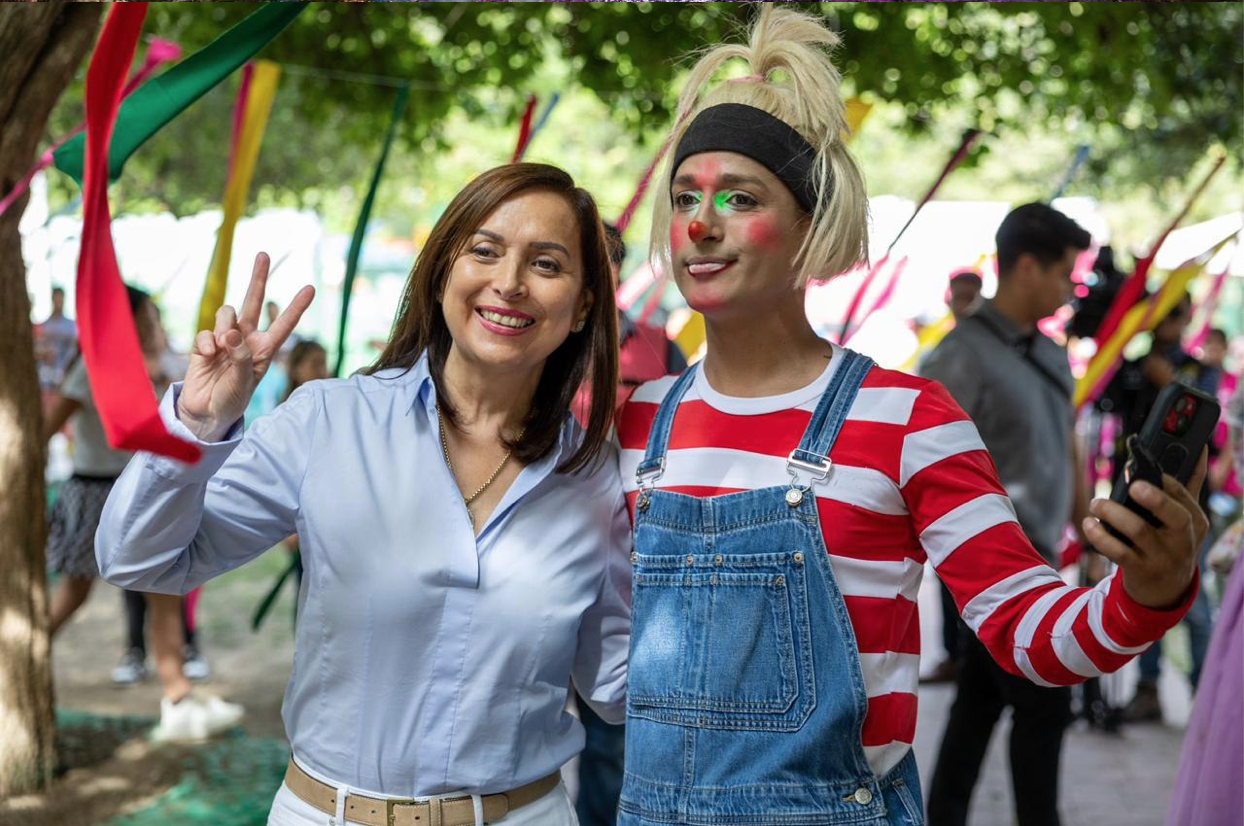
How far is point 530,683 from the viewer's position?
79.7 inches

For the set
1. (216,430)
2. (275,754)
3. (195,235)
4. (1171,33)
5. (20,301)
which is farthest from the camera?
(195,235)

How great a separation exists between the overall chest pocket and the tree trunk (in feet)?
10.0

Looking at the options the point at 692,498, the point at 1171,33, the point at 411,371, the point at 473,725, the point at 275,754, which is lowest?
the point at 275,754

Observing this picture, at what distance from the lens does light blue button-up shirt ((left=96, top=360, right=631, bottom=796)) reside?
6.41 ft

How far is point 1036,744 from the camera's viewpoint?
3.95m

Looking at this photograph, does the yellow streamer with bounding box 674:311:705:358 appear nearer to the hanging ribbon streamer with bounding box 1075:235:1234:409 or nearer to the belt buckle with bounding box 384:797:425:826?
the hanging ribbon streamer with bounding box 1075:235:1234:409

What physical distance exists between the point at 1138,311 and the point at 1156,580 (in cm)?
436

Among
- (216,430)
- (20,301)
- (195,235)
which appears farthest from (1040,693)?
(195,235)

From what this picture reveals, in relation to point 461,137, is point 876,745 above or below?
→ below

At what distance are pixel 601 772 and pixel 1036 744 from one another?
1.35 meters

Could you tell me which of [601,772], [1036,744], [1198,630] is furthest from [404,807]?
[1198,630]

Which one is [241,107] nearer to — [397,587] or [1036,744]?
[397,587]

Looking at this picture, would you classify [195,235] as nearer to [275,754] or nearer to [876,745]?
[275,754]

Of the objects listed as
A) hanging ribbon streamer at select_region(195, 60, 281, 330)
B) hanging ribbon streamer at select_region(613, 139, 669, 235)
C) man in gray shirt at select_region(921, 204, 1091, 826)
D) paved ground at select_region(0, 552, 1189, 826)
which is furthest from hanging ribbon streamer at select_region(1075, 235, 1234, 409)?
hanging ribbon streamer at select_region(195, 60, 281, 330)
